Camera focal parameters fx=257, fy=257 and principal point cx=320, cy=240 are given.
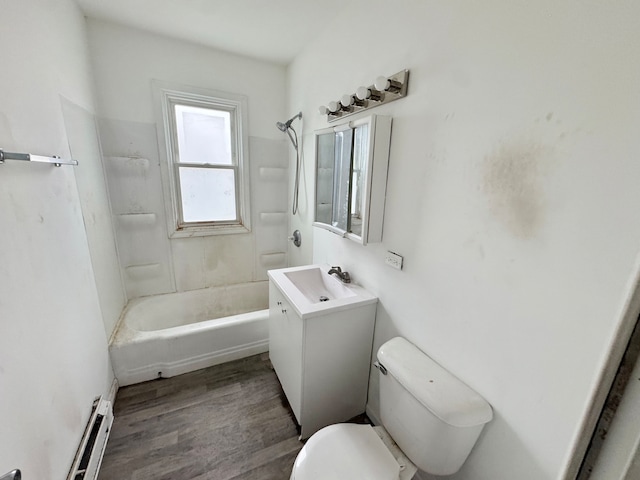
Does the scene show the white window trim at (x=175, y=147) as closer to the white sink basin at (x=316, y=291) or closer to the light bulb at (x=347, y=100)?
the white sink basin at (x=316, y=291)

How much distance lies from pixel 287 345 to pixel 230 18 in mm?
2190

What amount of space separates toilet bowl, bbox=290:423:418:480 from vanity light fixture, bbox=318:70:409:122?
153 cm

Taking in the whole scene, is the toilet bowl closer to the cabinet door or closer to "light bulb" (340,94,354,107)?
the cabinet door

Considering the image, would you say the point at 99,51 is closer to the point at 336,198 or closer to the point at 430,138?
the point at 336,198

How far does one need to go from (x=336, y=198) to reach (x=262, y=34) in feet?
4.54

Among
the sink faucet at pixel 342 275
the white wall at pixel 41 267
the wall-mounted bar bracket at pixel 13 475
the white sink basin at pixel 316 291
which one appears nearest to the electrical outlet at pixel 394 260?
the white sink basin at pixel 316 291

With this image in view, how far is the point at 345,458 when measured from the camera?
1.00 meters

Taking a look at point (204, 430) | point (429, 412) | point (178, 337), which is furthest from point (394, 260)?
point (178, 337)

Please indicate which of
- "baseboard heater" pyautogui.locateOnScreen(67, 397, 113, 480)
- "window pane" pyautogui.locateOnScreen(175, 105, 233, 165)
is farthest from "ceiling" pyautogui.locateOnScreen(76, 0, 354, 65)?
"baseboard heater" pyautogui.locateOnScreen(67, 397, 113, 480)

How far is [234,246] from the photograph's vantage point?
2.69 meters

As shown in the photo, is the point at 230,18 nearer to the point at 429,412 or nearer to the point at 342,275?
the point at 342,275

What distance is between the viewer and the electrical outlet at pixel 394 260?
1.30 metres

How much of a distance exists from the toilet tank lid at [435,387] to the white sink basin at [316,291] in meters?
0.32

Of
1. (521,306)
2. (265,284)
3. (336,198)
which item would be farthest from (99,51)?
(521,306)
